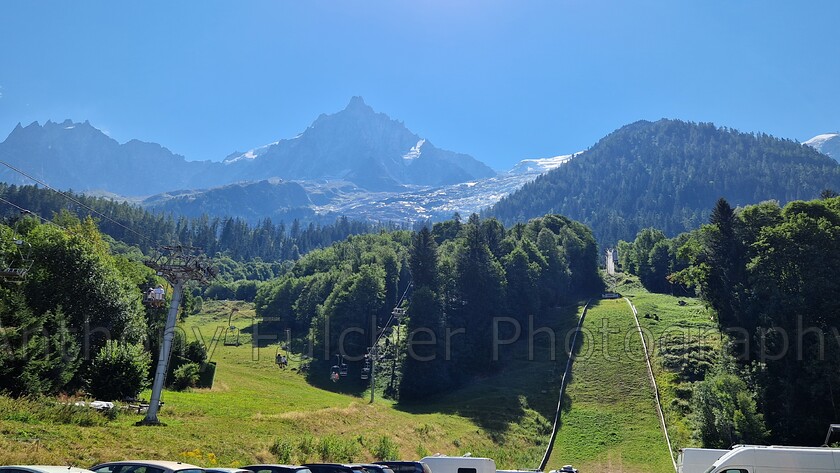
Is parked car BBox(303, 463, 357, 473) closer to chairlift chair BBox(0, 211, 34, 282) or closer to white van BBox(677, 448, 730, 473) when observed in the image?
white van BBox(677, 448, 730, 473)

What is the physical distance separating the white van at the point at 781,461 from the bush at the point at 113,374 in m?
38.3

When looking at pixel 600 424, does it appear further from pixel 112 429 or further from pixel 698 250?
pixel 112 429

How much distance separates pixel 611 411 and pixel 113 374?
48.0 meters

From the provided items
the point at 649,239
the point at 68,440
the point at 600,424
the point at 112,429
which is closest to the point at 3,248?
the point at 112,429

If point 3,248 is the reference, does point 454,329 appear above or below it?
below

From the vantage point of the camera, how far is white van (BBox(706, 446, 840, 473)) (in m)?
23.4

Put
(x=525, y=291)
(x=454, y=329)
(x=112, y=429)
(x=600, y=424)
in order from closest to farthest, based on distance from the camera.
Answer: (x=112, y=429) → (x=600, y=424) → (x=454, y=329) → (x=525, y=291)

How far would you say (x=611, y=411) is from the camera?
61406mm

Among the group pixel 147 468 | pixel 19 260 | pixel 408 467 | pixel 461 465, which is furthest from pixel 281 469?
pixel 19 260

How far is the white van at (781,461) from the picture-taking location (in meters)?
23.4

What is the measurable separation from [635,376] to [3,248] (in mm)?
67653

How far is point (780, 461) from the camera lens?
23.5 meters

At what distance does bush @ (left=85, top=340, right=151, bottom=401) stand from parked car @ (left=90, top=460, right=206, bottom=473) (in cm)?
2689

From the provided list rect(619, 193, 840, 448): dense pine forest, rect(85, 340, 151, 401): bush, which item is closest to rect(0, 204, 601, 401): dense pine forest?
rect(85, 340, 151, 401): bush
